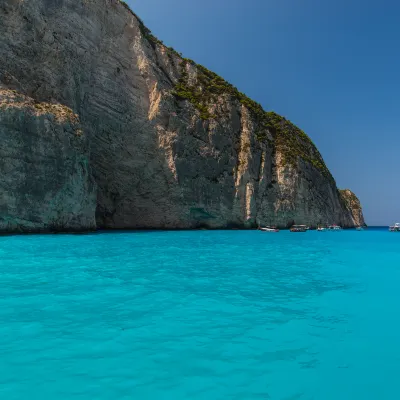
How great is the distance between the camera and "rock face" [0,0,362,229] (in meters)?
41.7

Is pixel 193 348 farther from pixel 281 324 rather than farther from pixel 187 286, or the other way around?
pixel 187 286

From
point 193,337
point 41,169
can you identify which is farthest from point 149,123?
point 193,337

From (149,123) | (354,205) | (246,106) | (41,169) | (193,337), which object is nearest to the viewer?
(193,337)

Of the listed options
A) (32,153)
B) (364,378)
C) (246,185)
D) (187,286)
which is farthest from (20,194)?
(246,185)

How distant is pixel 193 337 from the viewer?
22.4ft

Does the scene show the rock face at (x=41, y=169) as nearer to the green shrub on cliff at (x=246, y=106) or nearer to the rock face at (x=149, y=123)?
the rock face at (x=149, y=123)

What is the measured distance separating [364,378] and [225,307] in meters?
4.26

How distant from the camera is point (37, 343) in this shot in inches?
243

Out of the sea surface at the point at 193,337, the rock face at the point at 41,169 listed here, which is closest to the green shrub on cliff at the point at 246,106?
the rock face at the point at 41,169

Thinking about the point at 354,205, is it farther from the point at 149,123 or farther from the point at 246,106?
the point at 149,123

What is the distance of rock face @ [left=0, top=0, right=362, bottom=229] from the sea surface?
96.7ft

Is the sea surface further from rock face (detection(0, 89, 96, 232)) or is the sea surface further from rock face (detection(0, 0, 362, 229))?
rock face (detection(0, 0, 362, 229))

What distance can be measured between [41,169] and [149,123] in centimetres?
2195

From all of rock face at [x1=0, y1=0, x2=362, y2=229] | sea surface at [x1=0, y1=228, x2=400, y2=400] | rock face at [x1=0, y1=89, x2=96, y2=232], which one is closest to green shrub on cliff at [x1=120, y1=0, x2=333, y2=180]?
rock face at [x1=0, y1=0, x2=362, y2=229]
